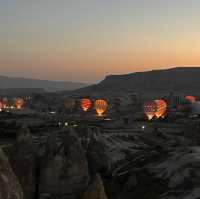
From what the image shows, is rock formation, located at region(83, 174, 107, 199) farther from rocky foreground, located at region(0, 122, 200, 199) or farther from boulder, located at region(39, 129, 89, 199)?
boulder, located at region(39, 129, 89, 199)

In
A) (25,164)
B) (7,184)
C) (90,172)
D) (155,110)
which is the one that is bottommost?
(155,110)

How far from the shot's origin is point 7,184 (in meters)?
6.67

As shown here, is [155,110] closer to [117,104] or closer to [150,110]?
[150,110]

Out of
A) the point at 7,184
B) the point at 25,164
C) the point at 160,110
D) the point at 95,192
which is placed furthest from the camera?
the point at 160,110

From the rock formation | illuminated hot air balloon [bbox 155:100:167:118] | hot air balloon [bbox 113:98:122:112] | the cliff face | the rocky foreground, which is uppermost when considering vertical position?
the cliff face

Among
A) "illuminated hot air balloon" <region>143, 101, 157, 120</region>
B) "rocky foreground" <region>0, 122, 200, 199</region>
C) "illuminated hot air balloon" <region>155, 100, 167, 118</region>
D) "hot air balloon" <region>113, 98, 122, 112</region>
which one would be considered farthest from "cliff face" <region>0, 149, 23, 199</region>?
"hot air balloon" <region>113, 98, 122, 112</region>

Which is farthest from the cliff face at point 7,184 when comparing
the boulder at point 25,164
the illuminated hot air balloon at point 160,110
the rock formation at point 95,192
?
the illuminated hot air balloon at point 160,110

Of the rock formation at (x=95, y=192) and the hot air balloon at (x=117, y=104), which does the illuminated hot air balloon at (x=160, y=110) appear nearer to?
the hot air balloon at (x=117, y=104)

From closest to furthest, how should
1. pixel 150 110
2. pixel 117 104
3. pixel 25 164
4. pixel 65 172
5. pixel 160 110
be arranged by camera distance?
pixel 25 164 → pixel 65 172 → pixel 150 110 → pixel 160 110 → pixel 117 104

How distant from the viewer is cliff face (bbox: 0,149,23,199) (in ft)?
21.7

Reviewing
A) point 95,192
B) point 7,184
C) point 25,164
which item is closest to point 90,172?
point 25,164

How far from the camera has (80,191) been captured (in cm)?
2720

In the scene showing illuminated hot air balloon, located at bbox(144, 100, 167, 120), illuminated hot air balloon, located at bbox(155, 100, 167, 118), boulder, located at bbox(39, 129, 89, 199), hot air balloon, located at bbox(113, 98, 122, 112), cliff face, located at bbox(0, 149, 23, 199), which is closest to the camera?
cliff face, located at bbox(0, 149, 23, 199)

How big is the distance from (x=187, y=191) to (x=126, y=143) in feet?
108
